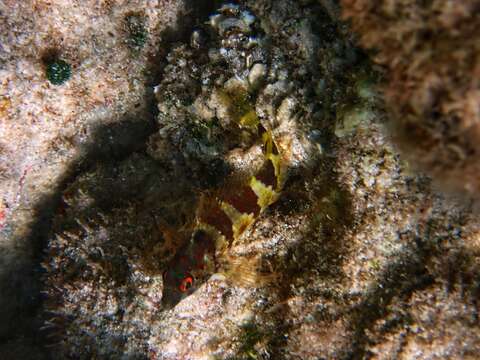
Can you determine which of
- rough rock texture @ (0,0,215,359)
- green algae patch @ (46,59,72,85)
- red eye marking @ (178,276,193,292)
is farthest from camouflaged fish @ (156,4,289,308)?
green algae patch @ (46,59,72,85)

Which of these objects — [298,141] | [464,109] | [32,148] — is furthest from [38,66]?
[464,109]

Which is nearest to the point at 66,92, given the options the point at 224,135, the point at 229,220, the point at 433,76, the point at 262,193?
the point at 224,135

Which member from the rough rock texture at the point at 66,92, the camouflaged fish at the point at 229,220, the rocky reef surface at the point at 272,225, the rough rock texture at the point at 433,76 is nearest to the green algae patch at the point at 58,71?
the rough rock texture at the point at 66,92

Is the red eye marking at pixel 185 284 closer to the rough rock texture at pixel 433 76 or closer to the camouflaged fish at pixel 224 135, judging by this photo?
the camouflaged fish at pixel 224 135

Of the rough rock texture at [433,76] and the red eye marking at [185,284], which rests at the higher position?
the rough rock texture at [433,76]

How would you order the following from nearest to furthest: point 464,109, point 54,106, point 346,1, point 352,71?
point 464,109
point 346,1
point 352,71
point 54,106

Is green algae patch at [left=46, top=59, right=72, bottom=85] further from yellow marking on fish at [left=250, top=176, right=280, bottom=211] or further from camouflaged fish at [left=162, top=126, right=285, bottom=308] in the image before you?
yellow marking on fish at [left=250, top=176, right=280, bottom=211]

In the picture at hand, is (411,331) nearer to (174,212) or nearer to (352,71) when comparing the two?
(352,71)
